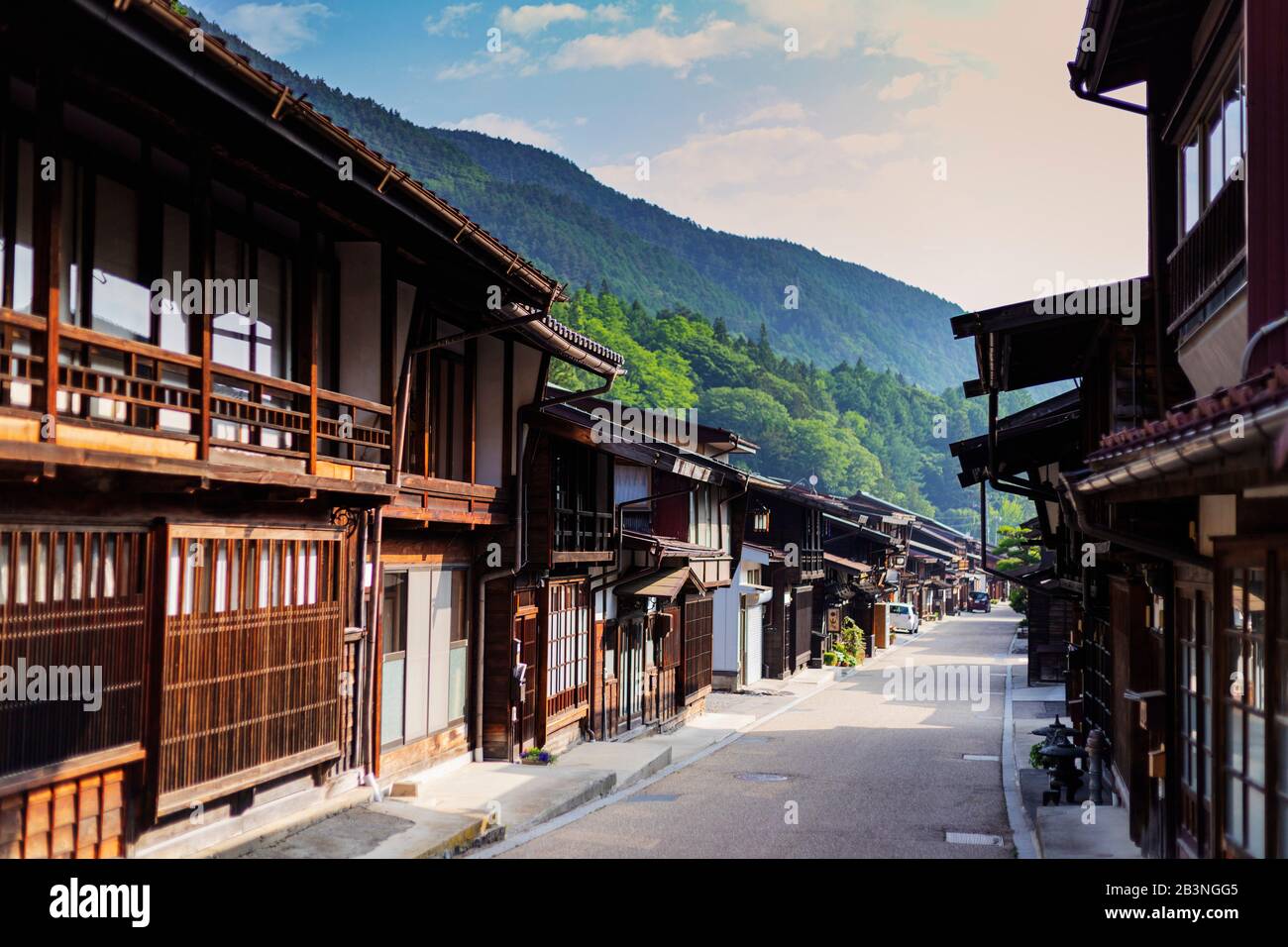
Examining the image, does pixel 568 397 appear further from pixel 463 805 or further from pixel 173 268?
pixel 173 268

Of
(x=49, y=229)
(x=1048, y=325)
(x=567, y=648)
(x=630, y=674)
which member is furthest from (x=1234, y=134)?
(x=630, y=674)

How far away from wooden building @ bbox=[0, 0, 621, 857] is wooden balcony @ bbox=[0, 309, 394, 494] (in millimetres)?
31

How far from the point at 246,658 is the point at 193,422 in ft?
8.21

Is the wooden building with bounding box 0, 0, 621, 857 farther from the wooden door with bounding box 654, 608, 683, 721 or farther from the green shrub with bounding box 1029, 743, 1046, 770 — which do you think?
the wooden door with bounding box 654, 608, 683, 721

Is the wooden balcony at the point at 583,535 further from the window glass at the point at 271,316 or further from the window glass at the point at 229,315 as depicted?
the window glass at the point at 229,315

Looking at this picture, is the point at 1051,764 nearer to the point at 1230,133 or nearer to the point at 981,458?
the point at 981,458

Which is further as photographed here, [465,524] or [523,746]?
[523,746]

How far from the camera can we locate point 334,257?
13836 mm

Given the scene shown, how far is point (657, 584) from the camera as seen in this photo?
81.6ft

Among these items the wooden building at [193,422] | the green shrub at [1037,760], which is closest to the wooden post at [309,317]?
the wooden building at [193,422]

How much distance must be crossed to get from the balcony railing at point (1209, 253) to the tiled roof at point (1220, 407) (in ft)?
9.06

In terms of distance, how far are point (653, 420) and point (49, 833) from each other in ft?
86.8

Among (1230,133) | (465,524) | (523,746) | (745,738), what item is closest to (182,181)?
(465,524)
